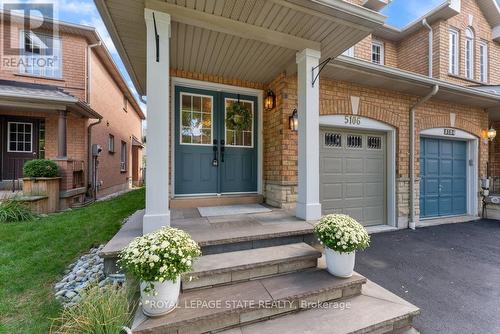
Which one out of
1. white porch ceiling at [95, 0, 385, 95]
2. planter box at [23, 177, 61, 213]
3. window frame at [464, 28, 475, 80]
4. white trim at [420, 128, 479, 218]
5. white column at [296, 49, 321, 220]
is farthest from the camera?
window frame at [464, 28, 475, 80]

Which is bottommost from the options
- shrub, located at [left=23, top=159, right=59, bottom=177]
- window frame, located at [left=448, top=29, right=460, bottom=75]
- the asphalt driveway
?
the asphalt driveway

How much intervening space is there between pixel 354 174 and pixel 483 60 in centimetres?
704

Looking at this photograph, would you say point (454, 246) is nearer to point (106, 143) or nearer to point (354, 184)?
point (354, 184)

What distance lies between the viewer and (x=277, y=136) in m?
4.04

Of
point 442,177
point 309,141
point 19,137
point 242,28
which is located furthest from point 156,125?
point 19,137

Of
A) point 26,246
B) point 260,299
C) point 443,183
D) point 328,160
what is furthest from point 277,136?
point 443,183

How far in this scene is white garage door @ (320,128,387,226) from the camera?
4586mm

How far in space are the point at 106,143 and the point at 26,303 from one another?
7.70 metres

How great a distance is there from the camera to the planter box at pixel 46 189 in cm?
525

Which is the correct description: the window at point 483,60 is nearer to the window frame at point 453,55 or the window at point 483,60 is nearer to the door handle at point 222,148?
the window frame at point 453,55

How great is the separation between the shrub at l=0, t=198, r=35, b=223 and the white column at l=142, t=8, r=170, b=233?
14.1 feet

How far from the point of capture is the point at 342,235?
7.14 ft

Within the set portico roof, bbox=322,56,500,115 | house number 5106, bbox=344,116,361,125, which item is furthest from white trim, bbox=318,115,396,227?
portico roof, bbox=322,56,500,115

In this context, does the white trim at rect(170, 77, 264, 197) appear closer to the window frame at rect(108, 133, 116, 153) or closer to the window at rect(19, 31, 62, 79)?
the window at rect(19, 31, 62, 79)
